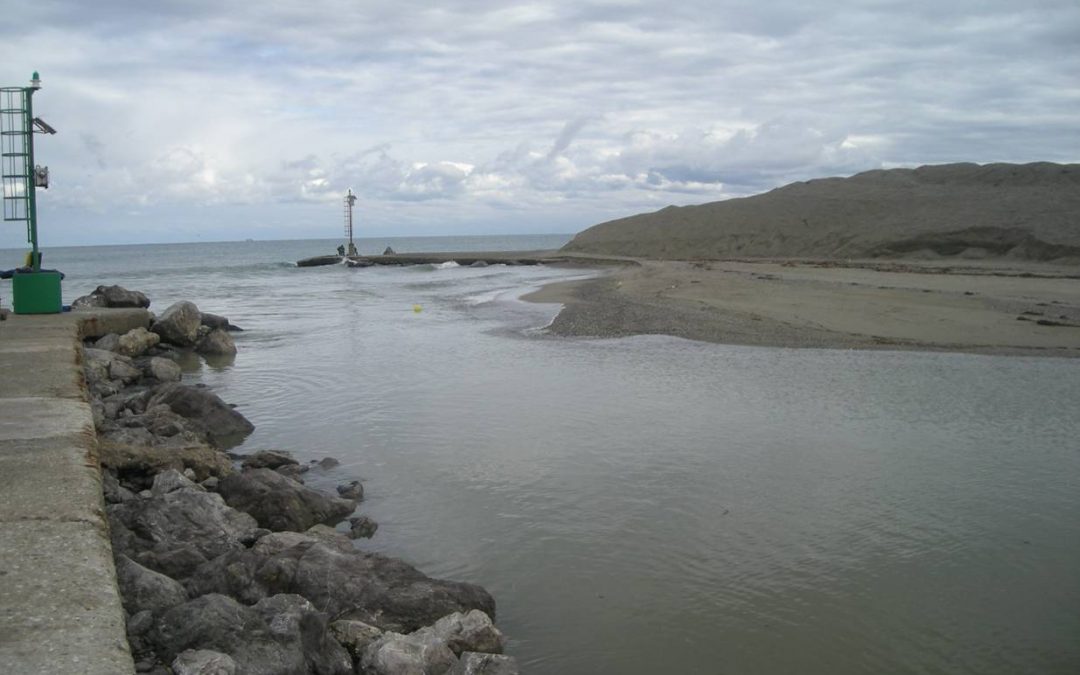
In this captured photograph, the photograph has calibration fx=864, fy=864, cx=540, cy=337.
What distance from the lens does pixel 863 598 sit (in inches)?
220

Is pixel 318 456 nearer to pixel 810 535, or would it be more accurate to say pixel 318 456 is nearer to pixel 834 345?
pixel 810 535

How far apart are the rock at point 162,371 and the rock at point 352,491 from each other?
21.9 ft

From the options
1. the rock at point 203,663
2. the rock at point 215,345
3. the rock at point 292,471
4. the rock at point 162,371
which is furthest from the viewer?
the rock at point 215,345

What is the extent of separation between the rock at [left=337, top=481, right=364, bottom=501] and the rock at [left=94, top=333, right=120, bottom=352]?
335 inches

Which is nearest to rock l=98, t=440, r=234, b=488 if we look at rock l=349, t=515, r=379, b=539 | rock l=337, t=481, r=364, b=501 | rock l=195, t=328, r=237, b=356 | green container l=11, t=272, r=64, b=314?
rock l=337, t=481, r=364, b=501

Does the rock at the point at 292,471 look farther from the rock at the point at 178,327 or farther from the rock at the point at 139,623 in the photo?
the rock at the point at 178,327

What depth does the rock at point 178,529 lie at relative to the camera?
5375 millimetres

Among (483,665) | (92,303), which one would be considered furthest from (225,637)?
(92,303)

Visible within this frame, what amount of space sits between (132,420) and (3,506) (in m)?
4.62

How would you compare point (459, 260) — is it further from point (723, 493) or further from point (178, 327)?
point (723, 493)

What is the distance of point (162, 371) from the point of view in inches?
523

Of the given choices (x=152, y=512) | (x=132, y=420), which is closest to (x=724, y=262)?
(x=132, y=420)

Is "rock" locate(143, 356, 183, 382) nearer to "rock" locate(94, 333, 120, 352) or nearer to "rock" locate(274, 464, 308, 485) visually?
"rock" locate(94, 333, 120, 352)

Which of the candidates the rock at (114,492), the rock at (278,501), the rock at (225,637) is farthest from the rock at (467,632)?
the rock at (114,492)
